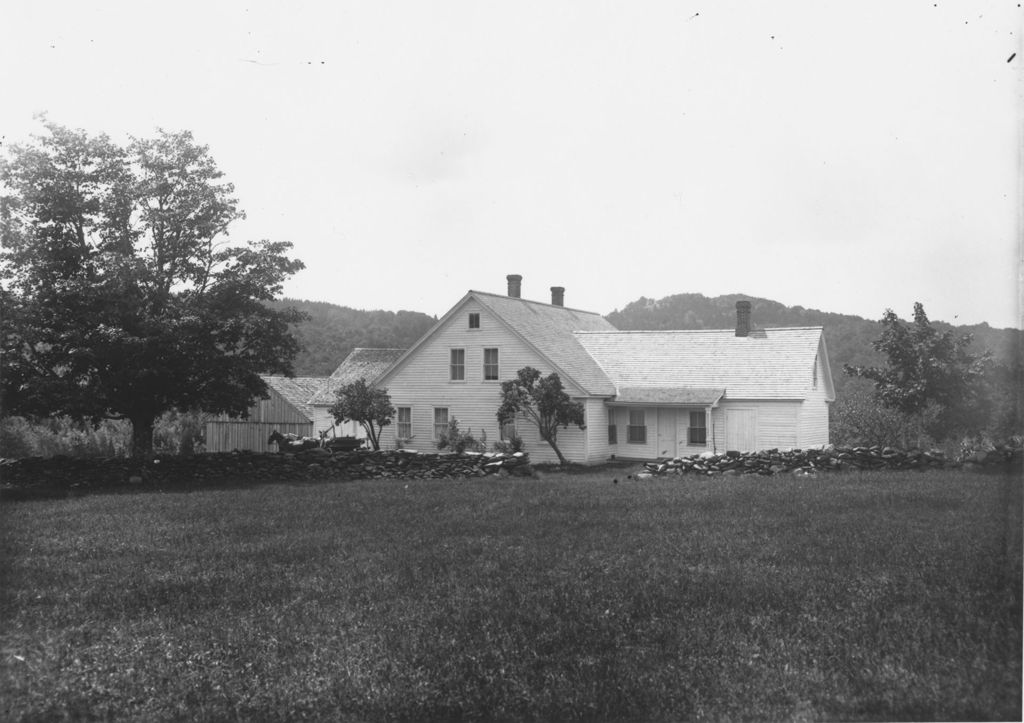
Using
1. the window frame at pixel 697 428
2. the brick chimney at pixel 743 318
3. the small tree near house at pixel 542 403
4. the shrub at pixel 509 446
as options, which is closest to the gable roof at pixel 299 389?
the shrub at pixel 509 446

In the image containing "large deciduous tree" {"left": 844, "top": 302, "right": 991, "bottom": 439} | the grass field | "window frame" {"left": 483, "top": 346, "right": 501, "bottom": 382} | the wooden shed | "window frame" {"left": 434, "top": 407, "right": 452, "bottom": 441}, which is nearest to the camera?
the grass field

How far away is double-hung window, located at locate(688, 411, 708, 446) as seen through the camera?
32312 mm

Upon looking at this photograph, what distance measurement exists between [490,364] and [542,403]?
3962 mm

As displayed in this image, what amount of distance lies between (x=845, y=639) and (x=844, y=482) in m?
12.4

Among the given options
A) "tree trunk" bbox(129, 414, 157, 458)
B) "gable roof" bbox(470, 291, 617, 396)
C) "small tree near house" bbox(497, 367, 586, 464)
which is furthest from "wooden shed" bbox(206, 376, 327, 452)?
"tree trunk" bbox(129, 414, 157, 458)

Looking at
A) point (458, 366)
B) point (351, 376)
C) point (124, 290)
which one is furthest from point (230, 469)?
point (351, 376)

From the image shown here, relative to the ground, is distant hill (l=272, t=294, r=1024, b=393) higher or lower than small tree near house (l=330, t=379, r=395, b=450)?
higher

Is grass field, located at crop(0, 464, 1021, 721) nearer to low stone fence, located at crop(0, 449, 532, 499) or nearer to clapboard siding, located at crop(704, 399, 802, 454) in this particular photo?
low stone fence, located at crop(0, 449, 532, 499)

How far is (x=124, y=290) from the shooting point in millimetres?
18391

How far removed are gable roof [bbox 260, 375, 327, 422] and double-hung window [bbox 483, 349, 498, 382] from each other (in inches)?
422

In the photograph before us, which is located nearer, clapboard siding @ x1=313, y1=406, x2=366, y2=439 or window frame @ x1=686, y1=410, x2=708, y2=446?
window frame @ x1=686, y1=410, x2=708, y2=446

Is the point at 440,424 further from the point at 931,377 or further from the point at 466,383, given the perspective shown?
the point at 931,377

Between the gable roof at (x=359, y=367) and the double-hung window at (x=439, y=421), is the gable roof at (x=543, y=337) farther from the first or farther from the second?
the double-hung window at (x=439, y=421)

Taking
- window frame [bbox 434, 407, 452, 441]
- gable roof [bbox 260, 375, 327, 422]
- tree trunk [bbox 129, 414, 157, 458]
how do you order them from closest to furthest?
tree trunk [bbox 129, 414, 157, 458]
window frame [bbox 434, 407, 452, 441]
gable roof [bbox 260, 375, 327, 422]
